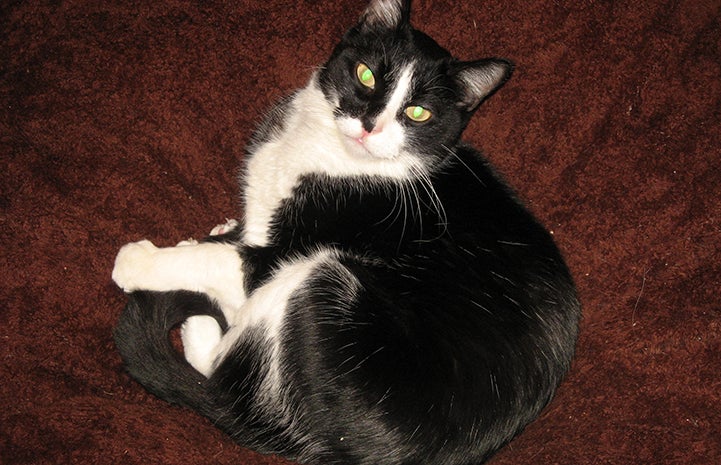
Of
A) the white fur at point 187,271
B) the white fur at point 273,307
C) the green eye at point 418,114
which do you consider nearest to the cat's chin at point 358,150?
the green eye at point 418,114

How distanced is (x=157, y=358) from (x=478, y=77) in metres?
1.06

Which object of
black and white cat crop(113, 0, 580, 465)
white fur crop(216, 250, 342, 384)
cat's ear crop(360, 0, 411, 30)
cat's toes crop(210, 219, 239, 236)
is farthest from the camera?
cat's toes crop(210, 219, 239, 236)

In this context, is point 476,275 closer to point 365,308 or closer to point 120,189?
point 365,308

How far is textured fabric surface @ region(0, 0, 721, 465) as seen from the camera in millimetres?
1731

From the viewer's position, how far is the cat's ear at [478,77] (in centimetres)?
169

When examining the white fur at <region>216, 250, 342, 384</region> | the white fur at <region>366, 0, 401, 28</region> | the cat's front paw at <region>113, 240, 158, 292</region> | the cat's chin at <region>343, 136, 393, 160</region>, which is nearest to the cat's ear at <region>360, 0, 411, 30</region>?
the white fur at <region>366, 0, 401, 28</region>

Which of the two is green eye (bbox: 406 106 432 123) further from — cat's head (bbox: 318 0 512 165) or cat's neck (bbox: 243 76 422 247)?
cat's neck (bbox: 243 76 422 247)

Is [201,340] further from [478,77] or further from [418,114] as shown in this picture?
[478,77]

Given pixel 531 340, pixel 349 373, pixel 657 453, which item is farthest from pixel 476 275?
pixel 657 453

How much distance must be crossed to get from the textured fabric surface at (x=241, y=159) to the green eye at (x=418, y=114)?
437mm

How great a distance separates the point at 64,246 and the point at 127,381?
15.7 inches

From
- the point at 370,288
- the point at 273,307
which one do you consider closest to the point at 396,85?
the point at 370,288

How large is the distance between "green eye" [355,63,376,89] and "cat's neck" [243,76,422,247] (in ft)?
0.39

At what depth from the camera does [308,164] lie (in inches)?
72.2
